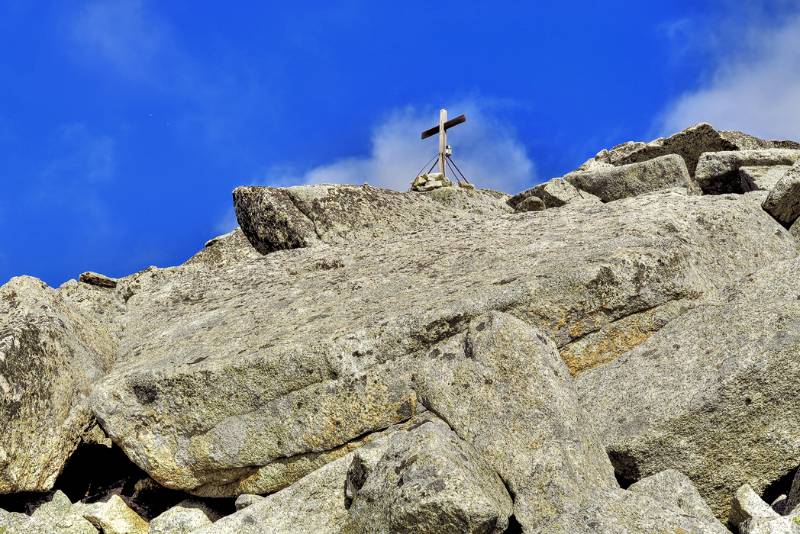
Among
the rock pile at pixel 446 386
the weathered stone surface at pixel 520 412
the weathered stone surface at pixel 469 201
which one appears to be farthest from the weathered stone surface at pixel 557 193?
the weathered stone surface at pixel 520 412

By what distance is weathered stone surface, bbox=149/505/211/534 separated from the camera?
835cm

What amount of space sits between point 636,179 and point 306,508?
364 inches

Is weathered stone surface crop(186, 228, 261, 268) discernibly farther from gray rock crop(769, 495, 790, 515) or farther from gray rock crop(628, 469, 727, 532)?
gray rock crop(769, 495, 790, 515)

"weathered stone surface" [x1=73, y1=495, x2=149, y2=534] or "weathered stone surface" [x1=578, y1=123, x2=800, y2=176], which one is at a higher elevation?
"weathered stone surface" [x1=578, y1=123, x2=800, y2=176]

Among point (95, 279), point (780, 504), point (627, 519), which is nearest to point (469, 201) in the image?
point (95, 279)

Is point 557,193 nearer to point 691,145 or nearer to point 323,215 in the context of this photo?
point 691,145

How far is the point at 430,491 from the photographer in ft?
18.1

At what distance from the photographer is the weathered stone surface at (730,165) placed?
13398 mm

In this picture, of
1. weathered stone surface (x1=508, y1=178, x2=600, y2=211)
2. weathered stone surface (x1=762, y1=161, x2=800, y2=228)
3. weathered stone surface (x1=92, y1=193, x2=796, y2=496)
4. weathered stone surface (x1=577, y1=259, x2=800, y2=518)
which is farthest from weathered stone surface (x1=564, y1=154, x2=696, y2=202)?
weathered stone surface (x1=577, y1=259, x2=800, y2=518)

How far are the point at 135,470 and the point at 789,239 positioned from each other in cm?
915

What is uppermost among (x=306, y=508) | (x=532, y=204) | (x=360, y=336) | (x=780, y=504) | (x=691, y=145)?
(x=691, y=145)

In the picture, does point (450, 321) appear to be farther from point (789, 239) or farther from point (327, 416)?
point (789, 239)

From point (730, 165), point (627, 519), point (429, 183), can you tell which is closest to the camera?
point (627, 519)

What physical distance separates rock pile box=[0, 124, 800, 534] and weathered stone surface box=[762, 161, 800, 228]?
0.03 m
